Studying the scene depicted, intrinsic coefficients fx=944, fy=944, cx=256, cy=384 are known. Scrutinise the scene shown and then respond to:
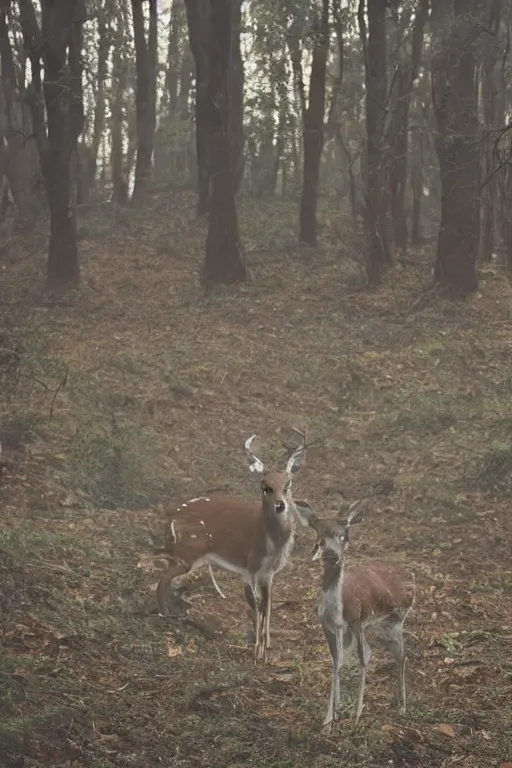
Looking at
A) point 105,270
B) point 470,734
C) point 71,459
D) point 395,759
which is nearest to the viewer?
point 395,759

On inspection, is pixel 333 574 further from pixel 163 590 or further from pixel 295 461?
pixel 163 590

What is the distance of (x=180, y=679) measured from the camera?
6.56m

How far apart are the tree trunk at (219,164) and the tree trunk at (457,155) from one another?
15.7ft

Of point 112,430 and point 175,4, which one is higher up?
point 175,4

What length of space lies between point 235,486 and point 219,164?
11265 millimetres

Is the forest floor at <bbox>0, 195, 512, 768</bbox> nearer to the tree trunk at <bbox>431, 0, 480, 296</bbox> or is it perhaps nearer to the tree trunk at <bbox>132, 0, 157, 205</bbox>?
the tree trunk at <bbox>431, 0, 480, 296</bbox>

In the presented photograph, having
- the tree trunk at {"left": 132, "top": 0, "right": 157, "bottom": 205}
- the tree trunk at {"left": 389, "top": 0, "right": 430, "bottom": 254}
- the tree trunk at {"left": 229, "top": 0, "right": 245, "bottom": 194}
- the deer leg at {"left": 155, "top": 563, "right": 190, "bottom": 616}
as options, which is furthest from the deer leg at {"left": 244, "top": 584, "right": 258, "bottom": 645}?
the tree trunk at {"left": 132, "top": 0, "right": 157, "bottom": 205}

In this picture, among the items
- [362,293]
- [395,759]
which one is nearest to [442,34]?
[362,293]

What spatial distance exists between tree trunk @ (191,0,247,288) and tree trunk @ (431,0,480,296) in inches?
188

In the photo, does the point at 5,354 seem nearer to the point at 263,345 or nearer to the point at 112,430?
the point at 112,430

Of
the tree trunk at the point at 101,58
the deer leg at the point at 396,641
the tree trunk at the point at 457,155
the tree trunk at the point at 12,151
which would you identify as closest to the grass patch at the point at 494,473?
the deer leg at the point at 396,641

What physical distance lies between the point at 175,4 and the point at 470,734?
40063mm

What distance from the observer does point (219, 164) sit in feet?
70.9

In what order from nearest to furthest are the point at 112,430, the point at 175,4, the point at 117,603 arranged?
the point at 117,603 < the point at 112,430 < the point at 175,4
